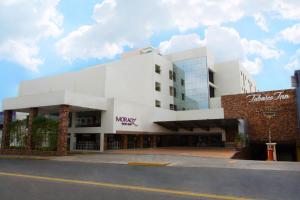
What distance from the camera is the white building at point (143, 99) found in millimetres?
30562

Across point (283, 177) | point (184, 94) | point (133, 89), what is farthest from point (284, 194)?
point (184, 94)

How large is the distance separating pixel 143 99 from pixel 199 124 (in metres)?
9.59

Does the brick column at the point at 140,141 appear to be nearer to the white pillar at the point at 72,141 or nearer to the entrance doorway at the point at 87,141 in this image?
the entrance doorway at the point at 87,141

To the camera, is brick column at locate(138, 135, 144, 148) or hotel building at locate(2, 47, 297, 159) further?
brick column at locate(138, 135, 144, 148)

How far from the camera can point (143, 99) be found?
41969 millimetres

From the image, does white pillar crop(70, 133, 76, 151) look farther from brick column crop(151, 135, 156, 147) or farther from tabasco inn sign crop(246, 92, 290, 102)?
tabasco inn sign crop(246, 92, 290, 102)

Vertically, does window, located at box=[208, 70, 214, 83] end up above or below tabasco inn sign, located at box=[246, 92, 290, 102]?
above

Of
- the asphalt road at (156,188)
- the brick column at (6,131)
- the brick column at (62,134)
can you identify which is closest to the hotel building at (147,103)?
the brick column at (62,134)

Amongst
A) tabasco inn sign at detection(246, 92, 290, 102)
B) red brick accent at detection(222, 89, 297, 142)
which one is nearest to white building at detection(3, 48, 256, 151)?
red brick accent at detection(222, 89, 297, 142)

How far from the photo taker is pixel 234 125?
36.2 meters

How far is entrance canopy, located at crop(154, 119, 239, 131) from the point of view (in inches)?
1341

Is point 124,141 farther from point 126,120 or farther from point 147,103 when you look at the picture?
point 147,103

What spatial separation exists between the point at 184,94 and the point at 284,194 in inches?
1594

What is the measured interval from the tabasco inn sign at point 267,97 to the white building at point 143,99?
427 centimetres
